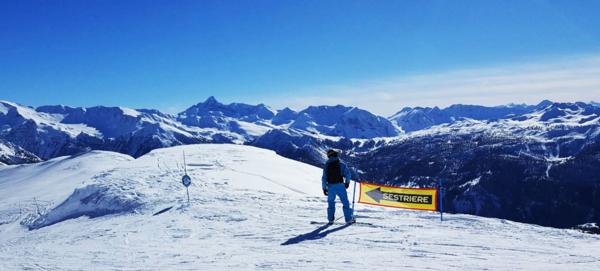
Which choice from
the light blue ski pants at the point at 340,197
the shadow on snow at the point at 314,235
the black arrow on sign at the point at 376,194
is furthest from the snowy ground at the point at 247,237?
the light blue ski pants at the point at 340,197

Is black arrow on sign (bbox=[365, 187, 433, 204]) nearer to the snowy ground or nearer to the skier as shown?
the snowy ground

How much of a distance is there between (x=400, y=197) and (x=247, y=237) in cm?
774

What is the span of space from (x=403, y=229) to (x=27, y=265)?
36.2ft

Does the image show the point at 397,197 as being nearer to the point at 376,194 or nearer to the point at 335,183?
the point at 376,194

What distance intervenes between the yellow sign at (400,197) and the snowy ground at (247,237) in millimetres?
391

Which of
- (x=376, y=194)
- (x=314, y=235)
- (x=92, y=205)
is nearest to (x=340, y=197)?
(x=314, y=235)

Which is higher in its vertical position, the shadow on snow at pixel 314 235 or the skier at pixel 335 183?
the skier at pixel 335 183

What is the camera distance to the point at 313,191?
3231cm

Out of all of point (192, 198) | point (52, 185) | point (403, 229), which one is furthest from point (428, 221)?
point (52, 185)

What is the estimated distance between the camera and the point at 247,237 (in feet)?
48.5

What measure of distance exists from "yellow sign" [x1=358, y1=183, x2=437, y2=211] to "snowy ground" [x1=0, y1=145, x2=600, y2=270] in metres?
0.39

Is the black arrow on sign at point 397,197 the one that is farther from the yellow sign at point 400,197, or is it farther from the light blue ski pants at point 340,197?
the light blue ski pants at point 340,197

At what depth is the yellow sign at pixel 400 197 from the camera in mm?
19031

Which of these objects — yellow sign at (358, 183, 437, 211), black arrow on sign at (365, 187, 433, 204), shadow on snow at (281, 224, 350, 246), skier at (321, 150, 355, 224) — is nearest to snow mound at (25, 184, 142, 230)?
skier at (321, 150, 355, 224)
